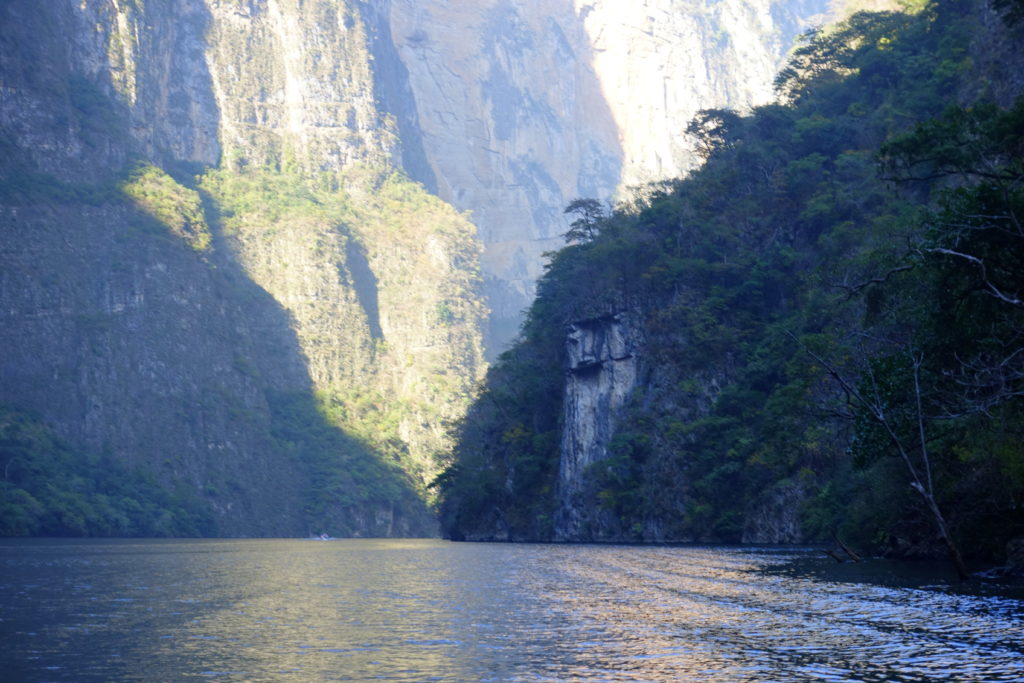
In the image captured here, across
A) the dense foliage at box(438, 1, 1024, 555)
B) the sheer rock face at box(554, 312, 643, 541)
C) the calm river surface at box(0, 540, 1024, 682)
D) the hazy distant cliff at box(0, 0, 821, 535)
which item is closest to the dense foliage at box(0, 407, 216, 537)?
the hazy distant cliff at box(0, 0, 821, 535)

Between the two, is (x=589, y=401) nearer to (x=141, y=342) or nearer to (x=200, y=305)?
(x=141, y=342)

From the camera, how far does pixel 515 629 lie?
874 inches

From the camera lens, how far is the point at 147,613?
84.9 feet

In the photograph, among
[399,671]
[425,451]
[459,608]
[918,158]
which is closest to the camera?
[399,671]

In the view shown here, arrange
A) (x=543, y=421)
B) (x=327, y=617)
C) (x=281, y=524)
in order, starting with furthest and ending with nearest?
(x=281, y=524), (x=543, y=421), (x=327, y=617)

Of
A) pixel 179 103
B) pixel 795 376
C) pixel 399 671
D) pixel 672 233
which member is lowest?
pixel 399 671

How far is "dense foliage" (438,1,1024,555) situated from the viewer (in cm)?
2919

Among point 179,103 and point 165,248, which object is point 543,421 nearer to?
point 165,248

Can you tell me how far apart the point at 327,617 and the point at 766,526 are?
44.3 m

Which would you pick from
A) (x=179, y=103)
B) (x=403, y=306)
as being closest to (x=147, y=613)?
(x=403, y=306)

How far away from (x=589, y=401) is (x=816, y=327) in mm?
24979


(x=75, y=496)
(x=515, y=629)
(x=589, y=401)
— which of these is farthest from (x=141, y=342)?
(x=515, y=629)

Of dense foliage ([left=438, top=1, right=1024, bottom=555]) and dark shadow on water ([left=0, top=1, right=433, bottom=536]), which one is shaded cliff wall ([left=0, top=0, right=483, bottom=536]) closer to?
dark shadow on water ([left=0, top=1, right=433, bottom=536])

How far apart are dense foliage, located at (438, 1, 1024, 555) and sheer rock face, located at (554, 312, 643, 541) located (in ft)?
4.76
